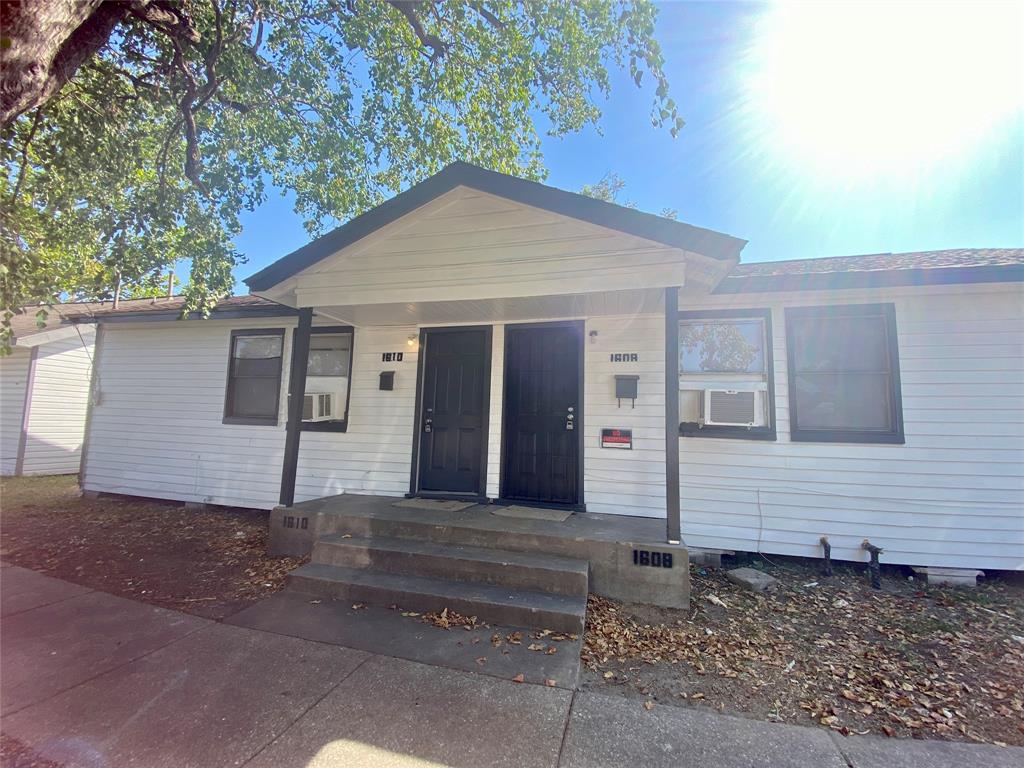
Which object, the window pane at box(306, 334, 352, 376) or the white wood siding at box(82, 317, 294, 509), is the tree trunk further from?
the white wood siding at box(82, 317, 294, 509)

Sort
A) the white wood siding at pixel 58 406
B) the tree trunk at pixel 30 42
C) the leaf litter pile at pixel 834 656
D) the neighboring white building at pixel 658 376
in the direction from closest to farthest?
1. the tree trunk at pixel 30 42
2. the leaf litter pile at pixel 834 656
3. the neighboring white building at pixel 658 376
4. the white wood siding at pixel 58 406

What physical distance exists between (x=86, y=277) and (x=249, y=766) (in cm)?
725

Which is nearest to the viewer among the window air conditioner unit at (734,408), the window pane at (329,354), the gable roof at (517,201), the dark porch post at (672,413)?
the dark porch post at (672,413)

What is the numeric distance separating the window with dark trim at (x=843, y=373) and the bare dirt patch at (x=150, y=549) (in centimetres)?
550

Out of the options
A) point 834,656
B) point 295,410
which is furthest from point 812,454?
point 295,410

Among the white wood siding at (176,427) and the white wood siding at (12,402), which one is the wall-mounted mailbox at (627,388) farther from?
the white wood siding at (12,402)

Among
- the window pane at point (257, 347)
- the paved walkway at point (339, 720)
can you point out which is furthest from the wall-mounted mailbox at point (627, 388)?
the window pane at point (257, 347)

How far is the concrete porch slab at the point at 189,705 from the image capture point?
1990 millimetres

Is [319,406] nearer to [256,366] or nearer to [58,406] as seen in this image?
[256,366]

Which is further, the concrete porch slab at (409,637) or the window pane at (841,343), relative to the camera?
the window pane at (841,343)

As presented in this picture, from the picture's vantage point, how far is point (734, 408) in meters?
4.70

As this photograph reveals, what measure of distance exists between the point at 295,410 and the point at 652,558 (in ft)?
12.9

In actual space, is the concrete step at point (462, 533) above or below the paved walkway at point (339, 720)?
above

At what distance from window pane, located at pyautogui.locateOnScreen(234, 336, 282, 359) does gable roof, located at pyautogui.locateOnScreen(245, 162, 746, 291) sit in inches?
70.1
